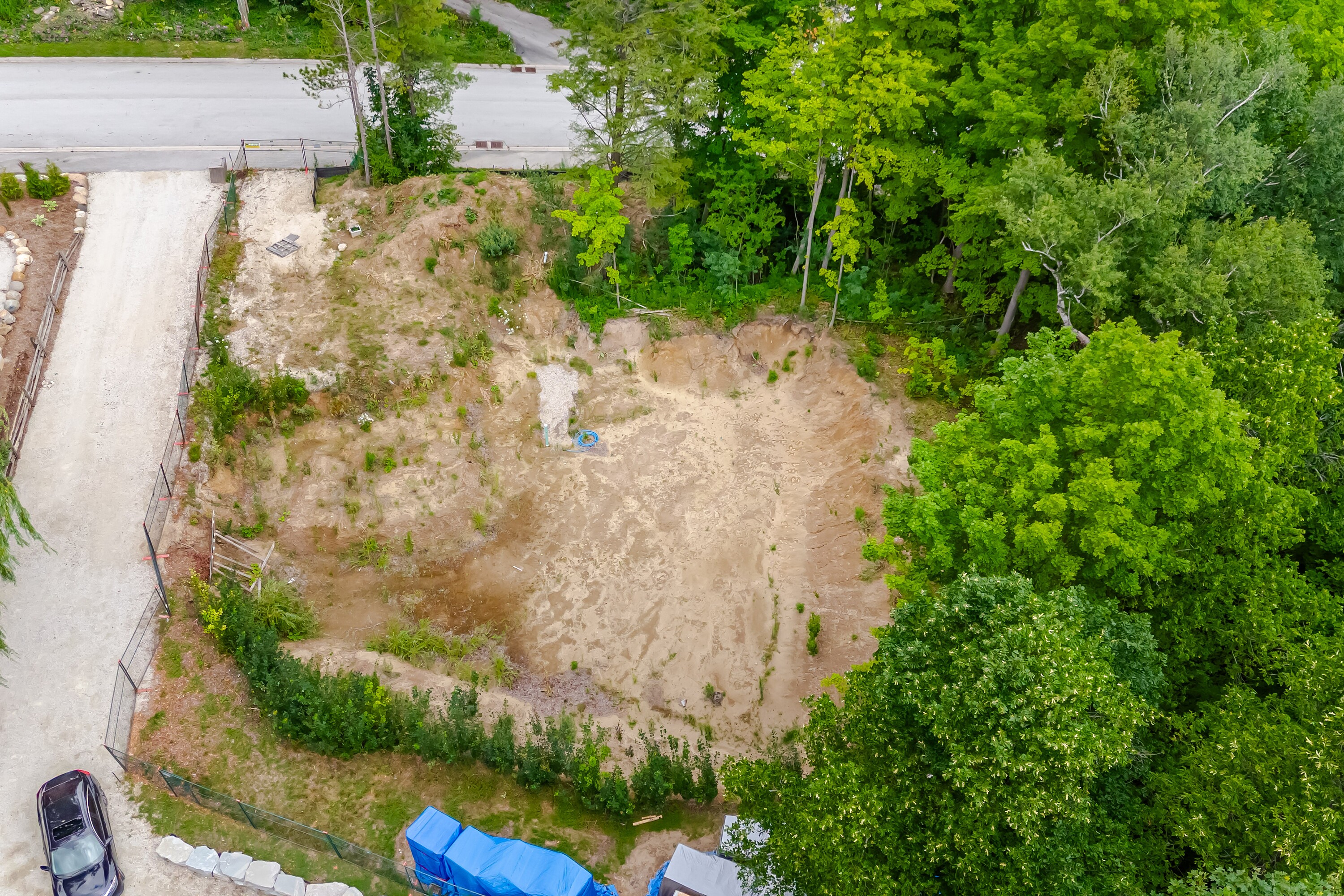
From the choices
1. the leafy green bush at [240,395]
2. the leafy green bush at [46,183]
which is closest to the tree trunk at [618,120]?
the leafy green bush at [240,395]

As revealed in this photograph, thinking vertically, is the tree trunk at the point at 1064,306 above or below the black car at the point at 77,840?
above

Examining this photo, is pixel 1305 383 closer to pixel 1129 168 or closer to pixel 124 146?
pixel 1129 168

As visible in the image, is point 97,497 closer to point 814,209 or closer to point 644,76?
point 644,76

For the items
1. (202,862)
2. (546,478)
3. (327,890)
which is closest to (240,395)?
(546,478)

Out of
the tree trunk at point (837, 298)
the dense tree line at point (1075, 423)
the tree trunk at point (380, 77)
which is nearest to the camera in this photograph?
the dense tree line at point (1075, 423)

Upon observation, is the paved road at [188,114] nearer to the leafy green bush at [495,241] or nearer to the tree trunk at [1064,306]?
the leafy green bush at [495,241]

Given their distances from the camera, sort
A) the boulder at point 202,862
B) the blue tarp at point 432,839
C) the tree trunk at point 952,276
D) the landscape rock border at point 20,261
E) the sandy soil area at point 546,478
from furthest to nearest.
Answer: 1. the tree trunk at point 952,276
2. the landscape rock border at point 20,261
3. the sandy soil area at point 546,478
4. the blue tarp at point 432,839
5. the boulder at point 202,862

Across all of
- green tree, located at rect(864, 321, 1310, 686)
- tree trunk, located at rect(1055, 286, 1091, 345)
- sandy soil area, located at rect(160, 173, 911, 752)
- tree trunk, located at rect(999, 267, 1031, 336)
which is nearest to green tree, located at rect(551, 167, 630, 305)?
sandy soil area, located at rect(160, 173, 911, 752)
